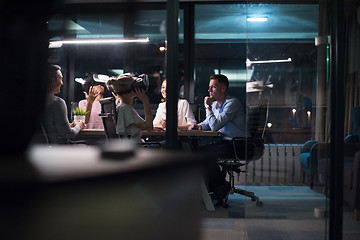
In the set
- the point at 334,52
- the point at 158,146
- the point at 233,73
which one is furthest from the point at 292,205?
the point at 233,73

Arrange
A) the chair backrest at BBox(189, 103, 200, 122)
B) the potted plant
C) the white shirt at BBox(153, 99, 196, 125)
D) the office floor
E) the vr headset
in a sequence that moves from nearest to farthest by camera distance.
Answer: the office floor, the vr headset, the potted plant, the white shirt at BBox(153, 99, 196, 125), the chair backrest at BBox(189, 103, 200, 122)

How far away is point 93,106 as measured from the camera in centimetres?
368

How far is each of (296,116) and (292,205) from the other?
22.1 inches

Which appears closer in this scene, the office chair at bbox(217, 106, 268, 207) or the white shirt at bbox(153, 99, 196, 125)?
the office chair at bbox(217, 106, 268, 207)

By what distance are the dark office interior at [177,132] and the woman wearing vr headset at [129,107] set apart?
0.83 feet

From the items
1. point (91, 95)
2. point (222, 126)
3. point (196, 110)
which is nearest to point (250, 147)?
point (222, 126)

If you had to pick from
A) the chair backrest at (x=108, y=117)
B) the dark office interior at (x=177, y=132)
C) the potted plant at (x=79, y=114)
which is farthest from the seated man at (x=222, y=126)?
the potted plant at (x=79, y=114)

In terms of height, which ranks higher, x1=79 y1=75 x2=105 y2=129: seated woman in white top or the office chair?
x1=79 y1=75 x2=105 y2=129: seated woman in white top

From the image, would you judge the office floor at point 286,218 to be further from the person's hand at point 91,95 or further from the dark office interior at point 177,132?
the person's hand at point 91,95

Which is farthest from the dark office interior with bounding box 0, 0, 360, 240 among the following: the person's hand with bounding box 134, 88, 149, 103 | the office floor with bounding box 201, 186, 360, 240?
the person's hand with bounding box 134, 88, 149, 103

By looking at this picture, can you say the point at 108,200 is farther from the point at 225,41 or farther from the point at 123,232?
the point at 225,41

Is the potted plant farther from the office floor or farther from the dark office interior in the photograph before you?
the office floor

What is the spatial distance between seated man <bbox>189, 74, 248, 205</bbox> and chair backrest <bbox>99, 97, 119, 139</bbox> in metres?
0.80

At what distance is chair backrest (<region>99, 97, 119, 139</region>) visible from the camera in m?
3.23
